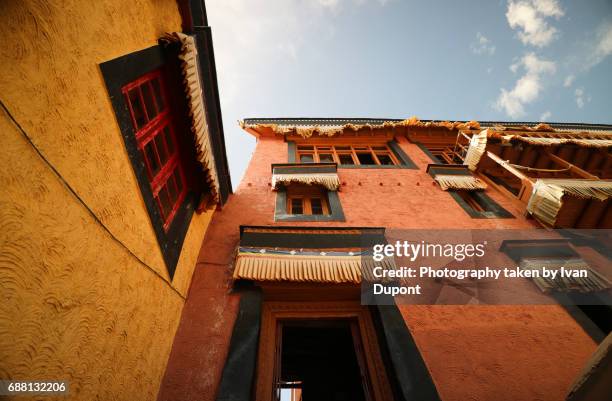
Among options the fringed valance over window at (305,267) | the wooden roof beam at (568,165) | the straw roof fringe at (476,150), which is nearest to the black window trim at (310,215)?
the fringed valance over window at (305,267)

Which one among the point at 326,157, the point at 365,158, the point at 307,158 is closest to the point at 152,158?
the point at 307,158

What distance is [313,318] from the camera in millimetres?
3967

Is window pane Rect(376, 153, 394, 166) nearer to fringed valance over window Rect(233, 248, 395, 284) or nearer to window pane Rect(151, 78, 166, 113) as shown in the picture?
fringed valance over window Rect(233, 248, 395, 284)

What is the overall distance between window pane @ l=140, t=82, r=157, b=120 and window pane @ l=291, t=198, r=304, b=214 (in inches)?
133

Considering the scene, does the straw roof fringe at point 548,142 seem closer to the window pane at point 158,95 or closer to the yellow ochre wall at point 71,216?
the window pane at point 158,95

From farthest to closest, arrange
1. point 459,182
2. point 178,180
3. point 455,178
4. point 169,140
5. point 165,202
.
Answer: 1. point 455,178
2. point 459,182
3. point 178,180
4. point 169,140
5. point 165,202

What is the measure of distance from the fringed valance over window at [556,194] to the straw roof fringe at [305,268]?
12.1ft

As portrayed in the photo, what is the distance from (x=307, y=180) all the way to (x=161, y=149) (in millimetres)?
3358

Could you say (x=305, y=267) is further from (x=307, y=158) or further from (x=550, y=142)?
(x=550, y=142)

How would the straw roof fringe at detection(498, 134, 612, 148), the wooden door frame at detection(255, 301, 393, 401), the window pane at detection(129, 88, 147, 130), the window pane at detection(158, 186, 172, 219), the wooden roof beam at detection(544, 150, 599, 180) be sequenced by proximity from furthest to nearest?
the straw roof fringe at detection(498, 134, 612, 148)
the wooden roof beam at detection(544, 150, 599, 180)
the window pane at detection(158, 186, 172, 219)
the wooden door frame at detection(255, 301, 393, 401)
the window pane at detection(129, 88, 147, 130)

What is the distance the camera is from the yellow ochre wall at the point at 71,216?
4.55 ft

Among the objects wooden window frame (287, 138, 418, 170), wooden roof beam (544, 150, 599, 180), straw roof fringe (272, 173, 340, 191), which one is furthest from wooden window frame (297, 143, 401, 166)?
wooden roof beam (544, 150, 599, 180)

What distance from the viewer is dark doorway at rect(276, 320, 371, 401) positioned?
5605 millimetres

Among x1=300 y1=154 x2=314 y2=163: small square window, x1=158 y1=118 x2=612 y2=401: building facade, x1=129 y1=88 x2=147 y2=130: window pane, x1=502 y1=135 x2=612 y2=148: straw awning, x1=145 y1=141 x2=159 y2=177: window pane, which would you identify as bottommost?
x1=158 y1=118 x2=612 y2=401: building facade
